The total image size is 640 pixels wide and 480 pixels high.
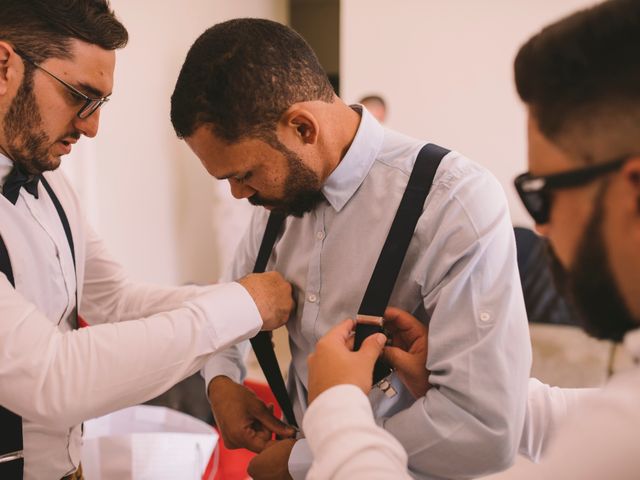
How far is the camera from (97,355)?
1023 millimetres

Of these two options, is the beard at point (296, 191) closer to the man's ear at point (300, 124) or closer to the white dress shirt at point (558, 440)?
the man's ear at point (300, 124)

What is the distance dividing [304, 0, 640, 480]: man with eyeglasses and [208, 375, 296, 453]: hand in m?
0.47

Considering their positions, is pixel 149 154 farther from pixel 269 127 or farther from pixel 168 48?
pixel 269 127

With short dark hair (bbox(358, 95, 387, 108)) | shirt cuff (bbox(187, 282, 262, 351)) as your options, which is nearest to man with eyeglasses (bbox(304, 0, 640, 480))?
shirt cuff (bbox(187, 282, 262, 351))

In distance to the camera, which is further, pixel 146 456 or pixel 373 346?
pixel 146 456

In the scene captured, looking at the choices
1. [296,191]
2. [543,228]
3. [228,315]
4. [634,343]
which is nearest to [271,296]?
[228,315]

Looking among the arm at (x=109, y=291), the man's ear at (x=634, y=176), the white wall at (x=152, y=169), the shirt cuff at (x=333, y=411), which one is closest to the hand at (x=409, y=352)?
the shirt cuff at (x=333, y=411)

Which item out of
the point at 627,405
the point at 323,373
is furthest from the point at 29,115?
the point at 627,405

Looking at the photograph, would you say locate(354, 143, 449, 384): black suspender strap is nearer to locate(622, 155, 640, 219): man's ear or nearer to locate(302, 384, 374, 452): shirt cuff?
locate(302, 384, 374, 452): shirt cuff

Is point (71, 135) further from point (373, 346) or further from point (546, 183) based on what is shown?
point (546, 183)

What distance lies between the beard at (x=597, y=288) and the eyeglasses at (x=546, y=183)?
0.08 feet

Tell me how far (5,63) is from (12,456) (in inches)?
31.5

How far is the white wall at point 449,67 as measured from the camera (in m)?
4.37

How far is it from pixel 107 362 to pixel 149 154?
2.78 m
